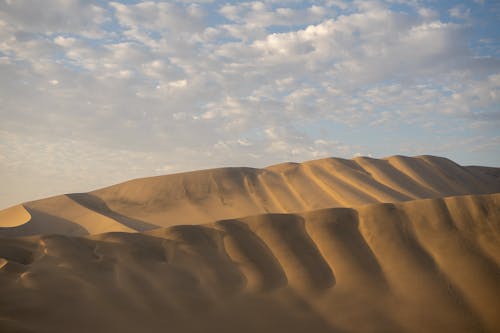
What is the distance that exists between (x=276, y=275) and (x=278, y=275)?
60 millimetres

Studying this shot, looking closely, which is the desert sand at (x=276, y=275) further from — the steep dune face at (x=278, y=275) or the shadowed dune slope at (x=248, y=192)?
the shadowed dune slope at (x=248, y=192)

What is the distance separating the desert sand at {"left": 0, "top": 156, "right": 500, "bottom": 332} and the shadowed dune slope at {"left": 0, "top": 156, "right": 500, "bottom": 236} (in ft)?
37.6

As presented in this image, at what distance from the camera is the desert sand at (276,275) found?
957 centimetres

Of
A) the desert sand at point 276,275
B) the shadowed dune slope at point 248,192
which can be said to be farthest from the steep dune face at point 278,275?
the shadowed dune slope at point 248,192

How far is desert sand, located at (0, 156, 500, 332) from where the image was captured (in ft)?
31.4

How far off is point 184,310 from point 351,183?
23127 millimetres

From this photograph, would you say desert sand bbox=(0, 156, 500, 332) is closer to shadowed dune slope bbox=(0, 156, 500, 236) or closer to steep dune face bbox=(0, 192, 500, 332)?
steep dune face bbox=(0, 192, 500, 332)

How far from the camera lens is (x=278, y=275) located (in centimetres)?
1258

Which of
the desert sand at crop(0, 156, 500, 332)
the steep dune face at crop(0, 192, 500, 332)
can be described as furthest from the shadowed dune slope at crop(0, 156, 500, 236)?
the steep dune face at crop(0, 192, 500, 332)

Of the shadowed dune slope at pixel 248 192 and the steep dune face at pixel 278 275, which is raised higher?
the shadowed dune slope at pixel 248 192

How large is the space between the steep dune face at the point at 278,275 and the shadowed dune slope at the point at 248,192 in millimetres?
11572

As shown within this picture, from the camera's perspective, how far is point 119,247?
1348 centimetres

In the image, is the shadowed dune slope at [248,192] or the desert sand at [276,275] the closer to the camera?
the desert sand at [276,275]

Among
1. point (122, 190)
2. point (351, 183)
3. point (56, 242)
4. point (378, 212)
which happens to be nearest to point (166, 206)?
point (122, 190)
